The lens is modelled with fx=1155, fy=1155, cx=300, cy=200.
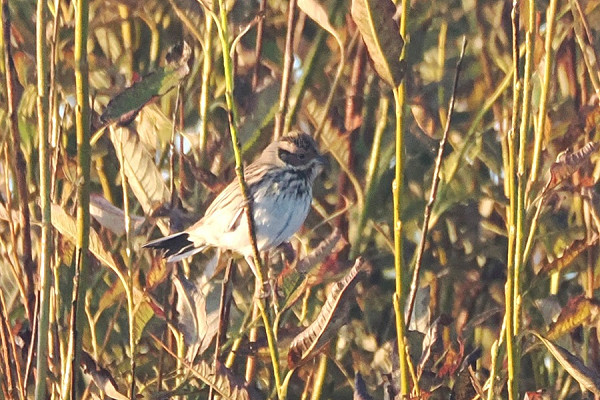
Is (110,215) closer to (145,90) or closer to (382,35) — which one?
(145,90)

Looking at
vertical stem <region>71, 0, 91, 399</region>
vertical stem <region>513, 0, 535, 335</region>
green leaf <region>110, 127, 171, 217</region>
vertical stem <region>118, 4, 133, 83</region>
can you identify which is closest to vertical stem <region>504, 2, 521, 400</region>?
vertical stem <region>513, 0, 535, 335</region>

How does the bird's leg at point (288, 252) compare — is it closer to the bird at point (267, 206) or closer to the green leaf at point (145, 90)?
the bird at point (267, 206)

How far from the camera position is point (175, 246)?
9.78 ft

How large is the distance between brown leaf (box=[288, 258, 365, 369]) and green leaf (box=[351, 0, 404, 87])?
41 centimetres

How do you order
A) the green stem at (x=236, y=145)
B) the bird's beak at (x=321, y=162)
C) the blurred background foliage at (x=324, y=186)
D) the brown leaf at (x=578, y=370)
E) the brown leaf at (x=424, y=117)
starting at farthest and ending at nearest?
the bird's beak at (x=321, y=162), the brown leaf at (x=424, y=117), the blurred background foliage at (x=324, y=186), the brown leaf at (x=578, y=370), the green stem at (x=236, y=145)

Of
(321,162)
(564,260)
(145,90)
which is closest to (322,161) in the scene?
(321,162)

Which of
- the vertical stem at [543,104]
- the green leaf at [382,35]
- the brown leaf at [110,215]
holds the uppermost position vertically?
the green leaf at [382,35]

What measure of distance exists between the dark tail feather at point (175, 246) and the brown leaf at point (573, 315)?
1039mm

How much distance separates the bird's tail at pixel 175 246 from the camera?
290cm

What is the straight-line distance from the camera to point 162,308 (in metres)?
2.49

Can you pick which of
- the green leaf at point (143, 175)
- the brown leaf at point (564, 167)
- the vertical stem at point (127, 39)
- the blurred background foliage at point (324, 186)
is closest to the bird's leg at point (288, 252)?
the blurred background foliage at point (324, 186)

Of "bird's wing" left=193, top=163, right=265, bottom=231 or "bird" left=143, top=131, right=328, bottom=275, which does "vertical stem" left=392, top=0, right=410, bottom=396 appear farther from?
"bird's wing" left=193, top=163, right=265, bottom=231

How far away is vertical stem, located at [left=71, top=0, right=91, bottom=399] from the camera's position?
1646 mm

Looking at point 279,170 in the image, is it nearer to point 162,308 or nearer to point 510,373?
point 162,308
